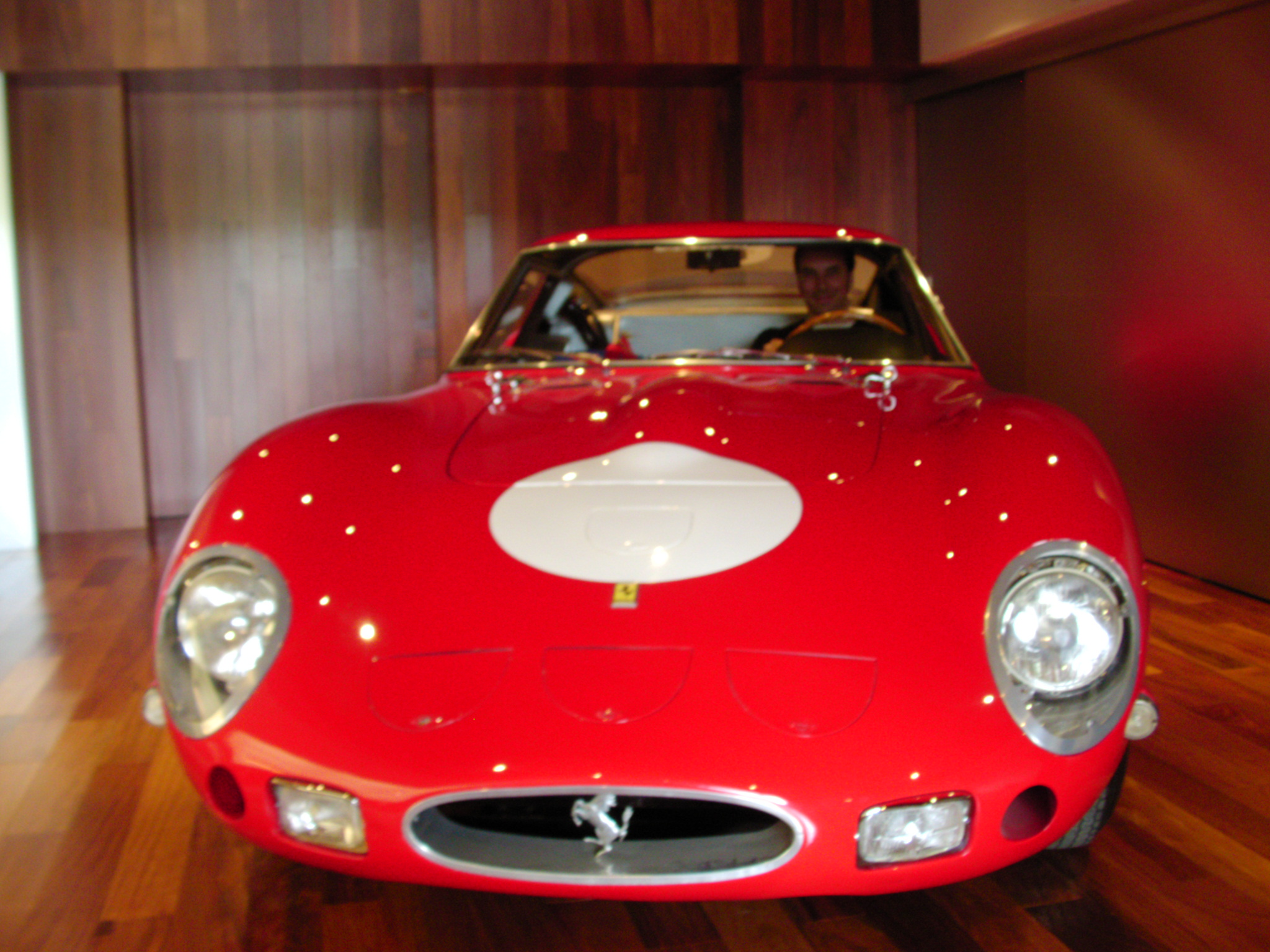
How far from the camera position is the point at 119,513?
473 centimetres

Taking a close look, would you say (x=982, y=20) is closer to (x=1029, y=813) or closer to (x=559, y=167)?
(x=559, y=167)

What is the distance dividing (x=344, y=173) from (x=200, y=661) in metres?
4.15

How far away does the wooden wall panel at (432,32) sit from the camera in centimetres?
432

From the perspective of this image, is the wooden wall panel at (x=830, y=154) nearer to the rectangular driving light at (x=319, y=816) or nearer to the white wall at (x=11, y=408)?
the white wall at (x=11, y=408)

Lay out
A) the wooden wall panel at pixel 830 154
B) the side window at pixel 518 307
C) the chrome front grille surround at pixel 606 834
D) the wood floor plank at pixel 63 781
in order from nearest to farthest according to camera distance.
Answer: the chrome front grille surround at pixel 606 834 < the wood floor plank at pixel 63 781 < the side window at pixel 518 307 < the wooden wall panel at pixel 830 154

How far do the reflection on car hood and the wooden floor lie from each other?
1.95 ft

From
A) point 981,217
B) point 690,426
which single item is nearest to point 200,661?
point 690,426

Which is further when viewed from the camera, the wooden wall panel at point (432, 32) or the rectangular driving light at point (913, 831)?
the wooden wall panel at point (432, 32)

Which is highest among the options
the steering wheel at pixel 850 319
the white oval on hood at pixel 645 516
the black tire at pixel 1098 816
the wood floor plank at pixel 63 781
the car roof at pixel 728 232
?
the car roof at pixel 728 232

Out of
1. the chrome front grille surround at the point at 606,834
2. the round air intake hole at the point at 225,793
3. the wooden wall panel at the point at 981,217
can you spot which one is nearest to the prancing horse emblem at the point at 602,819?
the chrome front grille surround at the point at 606,834

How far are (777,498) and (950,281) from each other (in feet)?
12.5

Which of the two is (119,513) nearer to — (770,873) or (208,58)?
(208,58)

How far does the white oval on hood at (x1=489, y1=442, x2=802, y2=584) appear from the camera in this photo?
136cm

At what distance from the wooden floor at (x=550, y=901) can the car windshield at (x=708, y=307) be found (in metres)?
0.91
